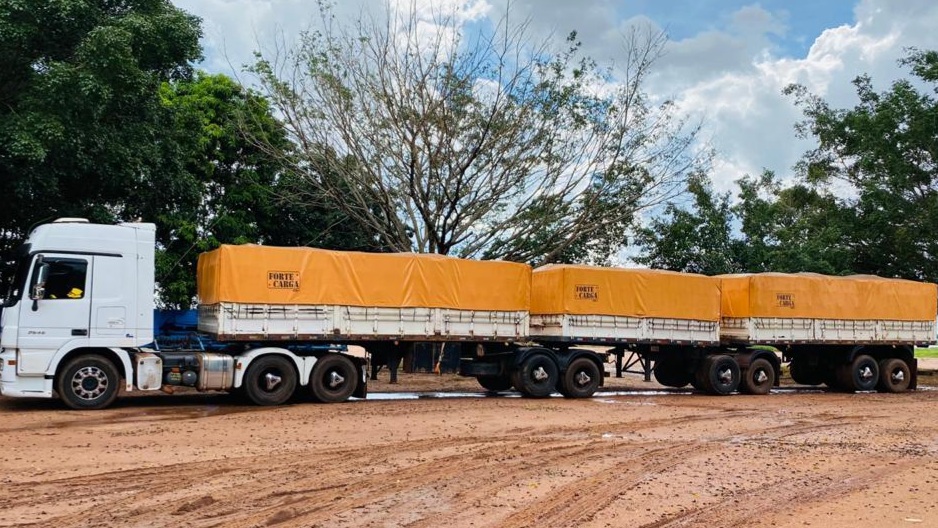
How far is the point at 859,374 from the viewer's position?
21.9m

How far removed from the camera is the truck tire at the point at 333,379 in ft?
52.6

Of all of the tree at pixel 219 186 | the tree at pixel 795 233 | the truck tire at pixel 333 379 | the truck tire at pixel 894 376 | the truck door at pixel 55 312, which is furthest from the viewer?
the tree at pixel 795 233

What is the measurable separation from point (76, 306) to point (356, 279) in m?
4.94

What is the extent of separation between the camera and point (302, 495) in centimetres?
782

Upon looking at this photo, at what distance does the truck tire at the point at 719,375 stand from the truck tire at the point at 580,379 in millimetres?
2935

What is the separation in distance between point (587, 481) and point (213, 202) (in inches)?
684

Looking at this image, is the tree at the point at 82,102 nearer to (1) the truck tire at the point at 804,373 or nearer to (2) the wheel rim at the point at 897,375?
(1) the truck tire at the point at 804,373

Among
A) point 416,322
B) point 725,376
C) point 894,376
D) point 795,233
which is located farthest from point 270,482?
point 795,233

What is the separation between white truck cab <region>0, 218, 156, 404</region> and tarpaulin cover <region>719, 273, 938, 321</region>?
44.7 ft

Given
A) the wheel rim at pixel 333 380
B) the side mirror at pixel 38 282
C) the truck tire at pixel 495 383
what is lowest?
the truck tire at pixel 495 383

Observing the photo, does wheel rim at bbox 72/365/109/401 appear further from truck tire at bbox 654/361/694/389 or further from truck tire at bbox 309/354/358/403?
truck tire at bbox 654/361/694/389

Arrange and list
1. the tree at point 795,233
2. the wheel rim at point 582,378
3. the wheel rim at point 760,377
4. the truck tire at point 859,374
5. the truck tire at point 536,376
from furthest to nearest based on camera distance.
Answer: the tree at point 795,233 < the truck tire at point 859,374 < the wheel rim at point 760,377 < the wheel rim at point 582,378 < the truck tire at point 536,376

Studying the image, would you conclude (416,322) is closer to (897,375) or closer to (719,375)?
(719,375)

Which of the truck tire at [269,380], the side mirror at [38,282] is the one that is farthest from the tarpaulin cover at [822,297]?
the side mirror at [38,282]
